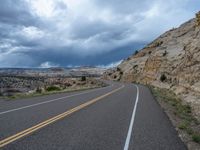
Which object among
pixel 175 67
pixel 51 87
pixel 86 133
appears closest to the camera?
pixel 86 133

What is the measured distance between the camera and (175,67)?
60.2 m

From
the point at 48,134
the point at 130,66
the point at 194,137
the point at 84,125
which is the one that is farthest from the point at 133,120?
the point at 130,66

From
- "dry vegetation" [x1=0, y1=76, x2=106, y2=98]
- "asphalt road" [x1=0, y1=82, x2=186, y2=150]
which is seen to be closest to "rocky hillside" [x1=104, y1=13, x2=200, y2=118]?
"asphalt road" [x1=0, y1=82, x2=186, y2=150]

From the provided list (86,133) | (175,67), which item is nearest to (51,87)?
(175,67)

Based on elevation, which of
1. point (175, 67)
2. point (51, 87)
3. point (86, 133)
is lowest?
point (86, 133)

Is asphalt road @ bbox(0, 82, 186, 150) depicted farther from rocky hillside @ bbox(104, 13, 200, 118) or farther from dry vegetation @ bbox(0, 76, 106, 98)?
dry vegetation @ bbox(0, 76, 106, 98)

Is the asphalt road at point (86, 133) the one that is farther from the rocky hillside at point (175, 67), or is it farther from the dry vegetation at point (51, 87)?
the dry vegetation at point (51, 87)

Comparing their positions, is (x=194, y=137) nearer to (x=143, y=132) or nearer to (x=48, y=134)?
(x=143, y=132)

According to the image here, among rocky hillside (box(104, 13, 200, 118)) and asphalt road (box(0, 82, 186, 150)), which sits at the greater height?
rocky hillside (box(104, 13, 200, 118))

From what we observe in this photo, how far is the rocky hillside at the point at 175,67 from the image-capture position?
37338 mm

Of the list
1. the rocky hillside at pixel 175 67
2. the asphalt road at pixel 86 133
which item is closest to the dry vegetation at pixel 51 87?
the rocky hillside at pixel 175 67

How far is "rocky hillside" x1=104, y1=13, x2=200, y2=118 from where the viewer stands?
37338 millimetres

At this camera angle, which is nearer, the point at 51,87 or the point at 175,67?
the point at 51,87

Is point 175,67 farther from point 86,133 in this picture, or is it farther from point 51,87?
point 86,133
